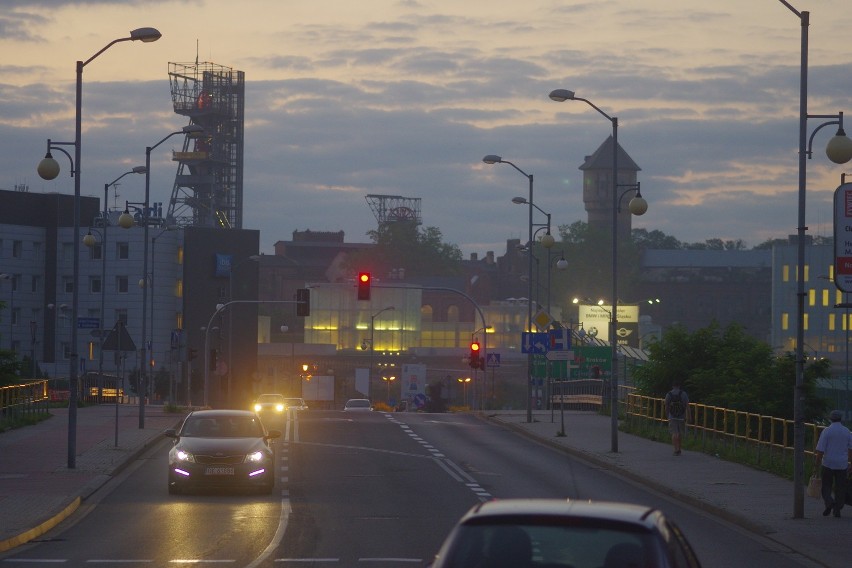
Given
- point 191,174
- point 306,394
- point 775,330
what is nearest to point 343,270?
point 191,174

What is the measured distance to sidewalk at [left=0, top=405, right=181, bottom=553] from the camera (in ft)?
60.0

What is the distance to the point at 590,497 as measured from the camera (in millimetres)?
22172

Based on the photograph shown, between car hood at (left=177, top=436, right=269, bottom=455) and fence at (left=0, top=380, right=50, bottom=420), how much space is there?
55.3ft

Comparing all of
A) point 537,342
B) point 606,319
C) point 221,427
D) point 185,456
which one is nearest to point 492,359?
point 537,342

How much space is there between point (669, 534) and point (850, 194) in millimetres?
12277

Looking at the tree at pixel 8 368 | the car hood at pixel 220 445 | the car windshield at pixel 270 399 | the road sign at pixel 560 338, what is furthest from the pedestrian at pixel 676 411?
the car windshield at pixel 270 399

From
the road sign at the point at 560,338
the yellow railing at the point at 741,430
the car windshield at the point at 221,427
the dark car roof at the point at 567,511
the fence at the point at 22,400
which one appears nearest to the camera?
the dark car roof at the point at 567,511

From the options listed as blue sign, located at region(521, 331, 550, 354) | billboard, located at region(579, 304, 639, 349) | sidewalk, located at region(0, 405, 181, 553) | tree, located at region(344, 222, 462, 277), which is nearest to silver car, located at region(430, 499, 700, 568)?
sidewalk, located at region(0, 405, 181, 553)

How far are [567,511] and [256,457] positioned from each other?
16.0 m

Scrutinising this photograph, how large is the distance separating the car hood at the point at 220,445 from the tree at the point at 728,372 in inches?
681

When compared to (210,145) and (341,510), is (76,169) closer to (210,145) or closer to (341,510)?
(341,510)

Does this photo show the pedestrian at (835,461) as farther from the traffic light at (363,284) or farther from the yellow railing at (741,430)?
the traffic light at (363,284)

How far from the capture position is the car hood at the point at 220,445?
22.6m

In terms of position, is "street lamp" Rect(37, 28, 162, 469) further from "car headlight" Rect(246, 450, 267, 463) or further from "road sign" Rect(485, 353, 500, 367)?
"road sign" Rect(485, 353, 500, 367)
